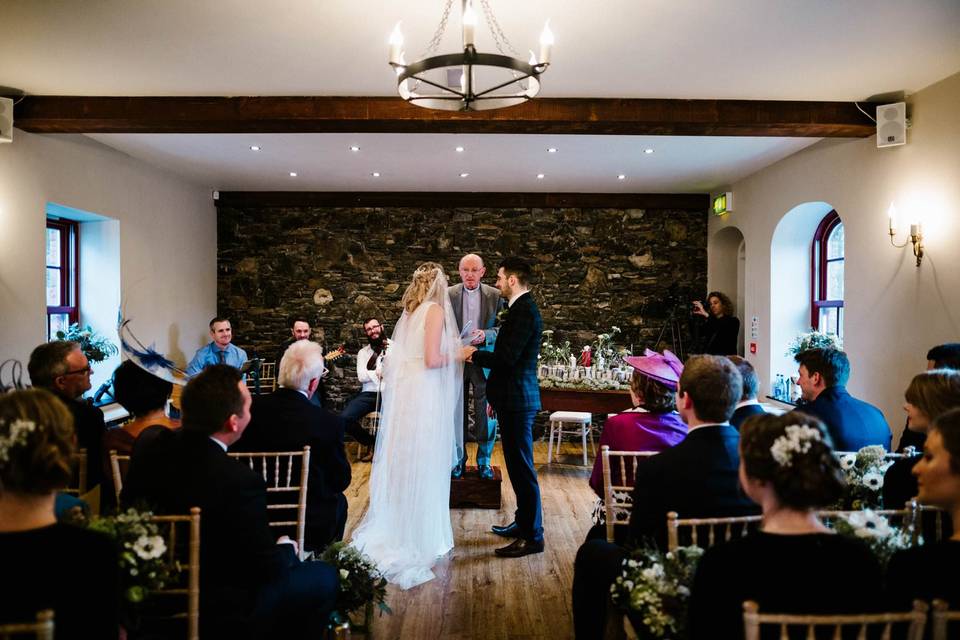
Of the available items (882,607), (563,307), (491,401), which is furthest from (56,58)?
(563,307)

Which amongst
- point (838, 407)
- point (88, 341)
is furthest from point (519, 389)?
point (88, 341)

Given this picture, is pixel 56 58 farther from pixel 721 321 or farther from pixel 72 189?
pixel 721 321

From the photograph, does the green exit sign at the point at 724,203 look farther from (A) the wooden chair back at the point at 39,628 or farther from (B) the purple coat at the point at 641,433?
(A) the wooden chair back at the point at 39,628

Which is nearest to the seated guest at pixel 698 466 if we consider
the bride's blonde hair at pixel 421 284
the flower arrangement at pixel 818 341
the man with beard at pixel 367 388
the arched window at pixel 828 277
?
the bride's blonde hair at pixel 421 284

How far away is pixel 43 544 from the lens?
142cm

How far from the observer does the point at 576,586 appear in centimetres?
267

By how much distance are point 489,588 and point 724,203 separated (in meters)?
5.51

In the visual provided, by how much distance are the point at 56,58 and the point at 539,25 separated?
8.70ft

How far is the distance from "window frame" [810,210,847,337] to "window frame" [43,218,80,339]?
6.64 metres

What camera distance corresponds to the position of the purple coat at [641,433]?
9.83ft

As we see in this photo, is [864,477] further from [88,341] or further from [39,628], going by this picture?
[88,341]

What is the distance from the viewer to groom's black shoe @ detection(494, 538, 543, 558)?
13.8ft

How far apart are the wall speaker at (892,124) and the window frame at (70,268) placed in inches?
248

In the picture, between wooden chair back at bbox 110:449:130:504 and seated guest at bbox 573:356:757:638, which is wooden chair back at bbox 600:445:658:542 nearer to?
seated guest at bbox 573:356:757:638
